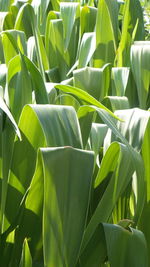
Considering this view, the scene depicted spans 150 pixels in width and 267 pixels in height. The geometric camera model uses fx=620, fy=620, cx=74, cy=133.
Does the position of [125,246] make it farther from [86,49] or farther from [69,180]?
[86,49]

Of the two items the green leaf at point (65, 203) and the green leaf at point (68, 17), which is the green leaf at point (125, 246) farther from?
the green leaf at point (68, 17)

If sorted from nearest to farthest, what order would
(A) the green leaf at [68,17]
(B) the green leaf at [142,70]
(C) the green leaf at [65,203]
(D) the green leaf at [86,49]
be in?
(C) the green leaf at [65,203], (B) the green leaf at [142,70], (D) the green leaf at [86,49], (A) the green leaf at [68,17]

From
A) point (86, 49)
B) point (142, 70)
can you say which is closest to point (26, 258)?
point (142, 70)

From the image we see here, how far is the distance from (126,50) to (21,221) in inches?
30.1

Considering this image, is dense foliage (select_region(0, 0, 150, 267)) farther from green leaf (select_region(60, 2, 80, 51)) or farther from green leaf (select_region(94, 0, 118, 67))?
green leaf (select_region(60, 2, 80, 51))

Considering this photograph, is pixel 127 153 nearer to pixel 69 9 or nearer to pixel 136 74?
pixel 136 74

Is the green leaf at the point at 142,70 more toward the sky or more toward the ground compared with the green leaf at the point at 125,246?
more toward the sky

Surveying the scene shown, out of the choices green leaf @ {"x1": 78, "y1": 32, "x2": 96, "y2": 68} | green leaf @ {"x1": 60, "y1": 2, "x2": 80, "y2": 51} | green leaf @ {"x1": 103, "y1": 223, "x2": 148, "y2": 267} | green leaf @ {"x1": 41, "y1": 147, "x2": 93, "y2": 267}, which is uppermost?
green leaf @ {"x1": 60, "y1": 2, "x2": 80, "y2": 51}

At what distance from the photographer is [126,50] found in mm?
1592

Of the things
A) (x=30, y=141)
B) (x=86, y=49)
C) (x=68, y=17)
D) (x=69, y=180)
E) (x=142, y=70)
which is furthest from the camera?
(x=68, y=17)

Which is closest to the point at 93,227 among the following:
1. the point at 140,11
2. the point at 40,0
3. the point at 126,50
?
the point at 126,50

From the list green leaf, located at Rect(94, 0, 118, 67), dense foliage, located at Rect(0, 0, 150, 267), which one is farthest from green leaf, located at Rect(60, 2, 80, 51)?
dense foliage, located at Rect(0, 0, 150, 267)

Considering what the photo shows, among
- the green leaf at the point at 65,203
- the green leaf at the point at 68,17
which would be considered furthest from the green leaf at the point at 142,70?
the green leaf at the point at 65,203

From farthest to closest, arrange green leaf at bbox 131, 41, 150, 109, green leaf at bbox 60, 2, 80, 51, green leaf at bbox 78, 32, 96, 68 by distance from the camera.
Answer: green leaf at bbox 60, 2, 80, 51 < green leaf at bbox 78, 32, 96, 68 < green leaf at bbox 131, 41, 150, 109
